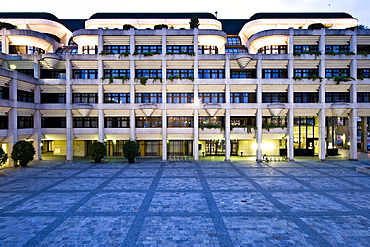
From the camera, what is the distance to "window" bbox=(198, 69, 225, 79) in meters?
29.1

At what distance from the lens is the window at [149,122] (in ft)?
99.3

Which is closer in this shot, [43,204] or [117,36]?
[43,204]

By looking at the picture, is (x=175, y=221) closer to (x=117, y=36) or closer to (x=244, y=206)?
(x=244, y=206)

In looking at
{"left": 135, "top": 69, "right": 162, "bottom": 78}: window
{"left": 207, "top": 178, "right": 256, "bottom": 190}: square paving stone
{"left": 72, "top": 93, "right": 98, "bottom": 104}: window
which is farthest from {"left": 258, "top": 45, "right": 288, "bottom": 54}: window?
{"left": 72, "top": 93, "right": 98, "bottom": 104}: window

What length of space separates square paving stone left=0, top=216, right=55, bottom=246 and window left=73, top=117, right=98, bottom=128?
20.6 meters

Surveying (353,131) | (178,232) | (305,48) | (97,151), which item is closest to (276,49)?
(305,48)

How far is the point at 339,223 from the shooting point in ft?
33.7

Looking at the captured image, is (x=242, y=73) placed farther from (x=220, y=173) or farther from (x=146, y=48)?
(x=220, y=173)

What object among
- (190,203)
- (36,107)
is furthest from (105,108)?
(190,203)

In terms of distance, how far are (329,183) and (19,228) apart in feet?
73.5

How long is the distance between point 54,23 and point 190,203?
124 feet

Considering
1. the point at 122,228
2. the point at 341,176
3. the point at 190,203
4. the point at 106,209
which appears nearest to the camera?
Answer: the point at 122,228

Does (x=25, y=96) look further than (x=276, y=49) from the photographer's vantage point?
No

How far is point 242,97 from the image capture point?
29609 millimetres
